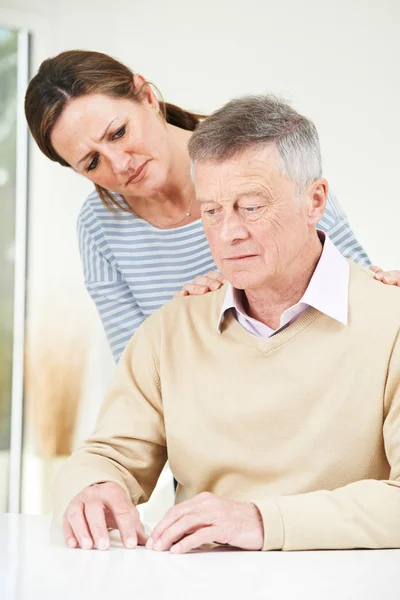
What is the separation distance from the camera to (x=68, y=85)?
186cm

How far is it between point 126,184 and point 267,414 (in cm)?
70

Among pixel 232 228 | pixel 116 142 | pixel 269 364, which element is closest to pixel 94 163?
pixel 116 142

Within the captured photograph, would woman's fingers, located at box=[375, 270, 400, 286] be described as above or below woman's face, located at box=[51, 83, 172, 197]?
below

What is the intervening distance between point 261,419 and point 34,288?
8.45 ft

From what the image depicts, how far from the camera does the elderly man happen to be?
54.9 inches

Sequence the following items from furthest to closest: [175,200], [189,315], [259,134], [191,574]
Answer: [175,200]
[189,315]
[259,134]
[191,574]

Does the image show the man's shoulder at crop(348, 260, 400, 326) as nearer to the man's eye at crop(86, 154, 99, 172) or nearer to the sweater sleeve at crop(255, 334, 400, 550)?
the sweater sleeve at crop(255, 334, 400, 550)

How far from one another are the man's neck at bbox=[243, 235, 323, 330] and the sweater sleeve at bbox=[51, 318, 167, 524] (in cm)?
23

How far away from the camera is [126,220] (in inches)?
82.2

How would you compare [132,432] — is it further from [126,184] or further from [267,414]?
[126,184]

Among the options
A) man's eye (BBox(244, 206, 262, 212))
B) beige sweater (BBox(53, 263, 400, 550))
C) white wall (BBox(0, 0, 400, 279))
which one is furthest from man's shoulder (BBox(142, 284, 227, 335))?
white wall (BBox(0, 0, 400, 279))

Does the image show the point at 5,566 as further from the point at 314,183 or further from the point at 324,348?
the point at 314,183

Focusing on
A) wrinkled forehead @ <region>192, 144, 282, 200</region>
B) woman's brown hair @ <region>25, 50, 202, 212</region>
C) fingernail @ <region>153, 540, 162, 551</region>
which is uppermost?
woman's brown hair @ <region>25, 50, 202, 212</region>

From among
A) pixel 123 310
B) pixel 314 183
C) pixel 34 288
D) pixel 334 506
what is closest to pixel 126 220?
pixel 123 310
